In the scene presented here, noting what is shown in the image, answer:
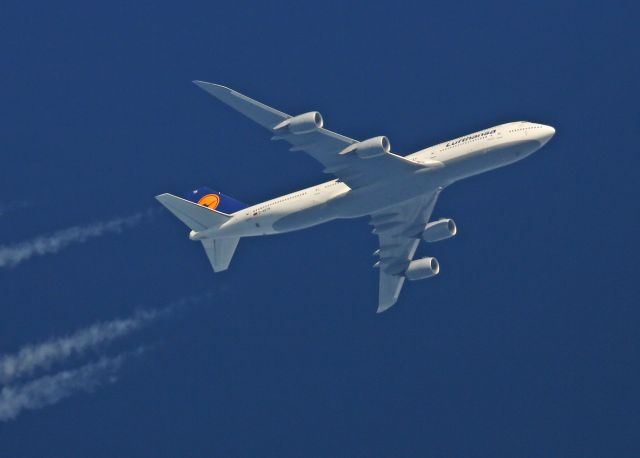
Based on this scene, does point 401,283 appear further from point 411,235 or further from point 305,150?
point 305,150

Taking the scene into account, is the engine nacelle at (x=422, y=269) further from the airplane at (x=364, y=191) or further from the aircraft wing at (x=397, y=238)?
the aircraft wing at (x=397, y=238)

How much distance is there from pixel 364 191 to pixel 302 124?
7.19 m

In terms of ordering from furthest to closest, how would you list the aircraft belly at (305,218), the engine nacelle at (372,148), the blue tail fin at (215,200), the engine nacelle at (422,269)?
the engine nacelle at (422,269) → the blue tail fin at (215,200) → the aircraft belly at (305,218) → the engine nacelle at (372,148)

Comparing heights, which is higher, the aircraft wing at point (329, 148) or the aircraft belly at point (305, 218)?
the aircraft wing at point (329, 148)

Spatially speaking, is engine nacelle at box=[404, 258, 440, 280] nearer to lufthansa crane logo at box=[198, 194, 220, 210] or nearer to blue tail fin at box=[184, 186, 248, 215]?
blue tail fin at box=[184, 186, 248, 215]

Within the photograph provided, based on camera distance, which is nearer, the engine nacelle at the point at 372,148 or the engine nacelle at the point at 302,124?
the engine nacelle at the point at 302,124

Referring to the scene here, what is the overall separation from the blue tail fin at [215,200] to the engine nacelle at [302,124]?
35.4 ft

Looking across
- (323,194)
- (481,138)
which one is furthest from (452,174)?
(323,194)

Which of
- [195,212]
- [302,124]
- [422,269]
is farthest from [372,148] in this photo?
[195,212]

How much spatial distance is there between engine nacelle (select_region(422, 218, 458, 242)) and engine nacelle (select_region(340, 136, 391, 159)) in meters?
9.10

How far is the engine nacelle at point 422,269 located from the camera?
91.1 metres

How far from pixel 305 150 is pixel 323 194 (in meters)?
3.85

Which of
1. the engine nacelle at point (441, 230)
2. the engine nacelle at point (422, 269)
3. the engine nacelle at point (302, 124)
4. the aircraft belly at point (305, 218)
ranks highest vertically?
the engine nacelle at point (302, 124)

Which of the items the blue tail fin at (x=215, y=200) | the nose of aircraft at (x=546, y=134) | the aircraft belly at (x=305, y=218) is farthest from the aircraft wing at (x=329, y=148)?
the blue tail fin at (x=215, y=200)
